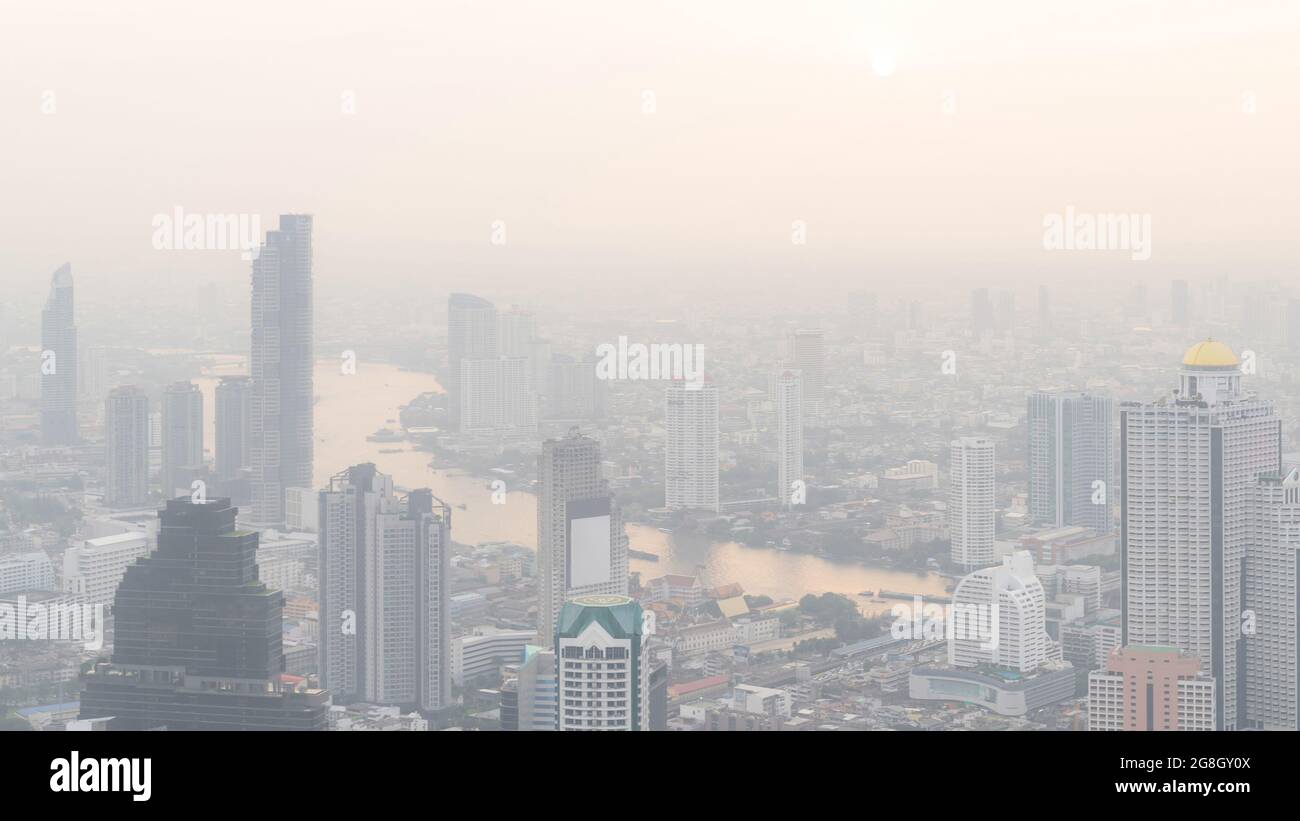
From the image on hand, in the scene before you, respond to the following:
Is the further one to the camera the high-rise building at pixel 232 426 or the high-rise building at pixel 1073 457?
the high-rise building at pixel 232 426

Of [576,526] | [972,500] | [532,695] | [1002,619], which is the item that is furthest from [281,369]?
[532,695]

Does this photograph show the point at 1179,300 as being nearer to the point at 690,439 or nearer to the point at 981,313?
the point at 981,313

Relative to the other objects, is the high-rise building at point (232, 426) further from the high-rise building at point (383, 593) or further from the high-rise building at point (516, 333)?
the high-rise building at point (516, 333)

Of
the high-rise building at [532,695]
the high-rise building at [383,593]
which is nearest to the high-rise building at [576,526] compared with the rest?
the high-rise building at [383,593]

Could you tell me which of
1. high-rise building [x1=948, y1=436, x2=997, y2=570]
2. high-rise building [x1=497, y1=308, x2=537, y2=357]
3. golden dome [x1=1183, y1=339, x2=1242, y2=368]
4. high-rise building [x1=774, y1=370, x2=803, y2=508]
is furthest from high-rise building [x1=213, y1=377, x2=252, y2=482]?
golden dome [x1=1183, y1=339, x2=1242, y2=368]

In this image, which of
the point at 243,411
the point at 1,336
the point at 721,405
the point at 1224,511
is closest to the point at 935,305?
the point at 721,405

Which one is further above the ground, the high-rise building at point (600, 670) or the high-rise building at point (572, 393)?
the high-rise building at point (572, 393)
